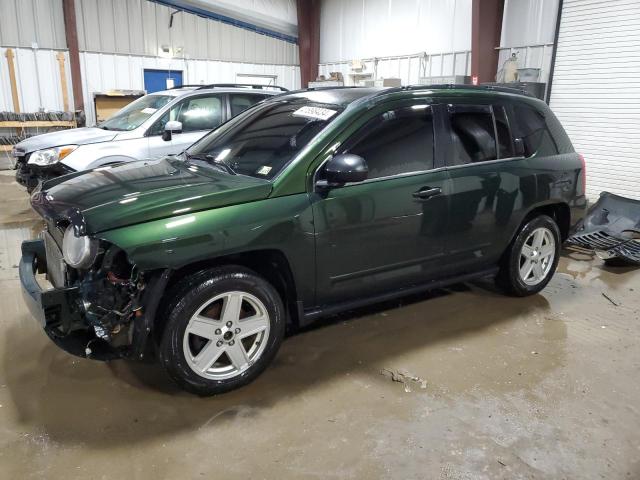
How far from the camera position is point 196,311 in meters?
2.49

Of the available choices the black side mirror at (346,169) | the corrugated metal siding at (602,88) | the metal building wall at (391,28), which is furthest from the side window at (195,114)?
the metal building wall at (391,28)

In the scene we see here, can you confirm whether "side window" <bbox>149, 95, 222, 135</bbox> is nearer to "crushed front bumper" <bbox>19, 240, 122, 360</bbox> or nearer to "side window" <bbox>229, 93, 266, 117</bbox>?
"side window" <bbox>229, 93, 266, 117</bbox>

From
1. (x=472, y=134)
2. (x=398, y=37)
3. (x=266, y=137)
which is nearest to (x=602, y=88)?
(x=472, y=134)

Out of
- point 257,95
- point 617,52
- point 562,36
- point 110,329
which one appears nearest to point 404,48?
point 562,36

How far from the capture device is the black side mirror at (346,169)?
104 inches

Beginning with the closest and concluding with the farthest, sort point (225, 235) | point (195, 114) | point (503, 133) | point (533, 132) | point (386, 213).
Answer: point (225, 235) < point (386, 213) < point (503, 133) < point (533, 132) < point (195, 114)

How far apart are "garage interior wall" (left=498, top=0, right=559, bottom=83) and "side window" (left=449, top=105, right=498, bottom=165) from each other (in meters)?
6.38

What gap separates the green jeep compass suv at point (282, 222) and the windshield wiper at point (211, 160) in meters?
0.02

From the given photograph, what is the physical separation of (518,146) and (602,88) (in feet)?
17.9

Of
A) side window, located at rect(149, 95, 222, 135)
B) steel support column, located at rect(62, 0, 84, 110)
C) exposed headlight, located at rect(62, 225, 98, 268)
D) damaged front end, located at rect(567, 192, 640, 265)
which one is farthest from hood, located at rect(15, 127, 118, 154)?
steel support column, located at rect(62, 0, 84, 110)

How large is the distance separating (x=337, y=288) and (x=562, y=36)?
25.1 ft

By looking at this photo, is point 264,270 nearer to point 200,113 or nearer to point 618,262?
point 618,262

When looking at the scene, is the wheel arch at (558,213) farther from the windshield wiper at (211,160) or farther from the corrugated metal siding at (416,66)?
the corrugated metal siding at (416,66)

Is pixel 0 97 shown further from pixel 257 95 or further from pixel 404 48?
pixel 404 48
